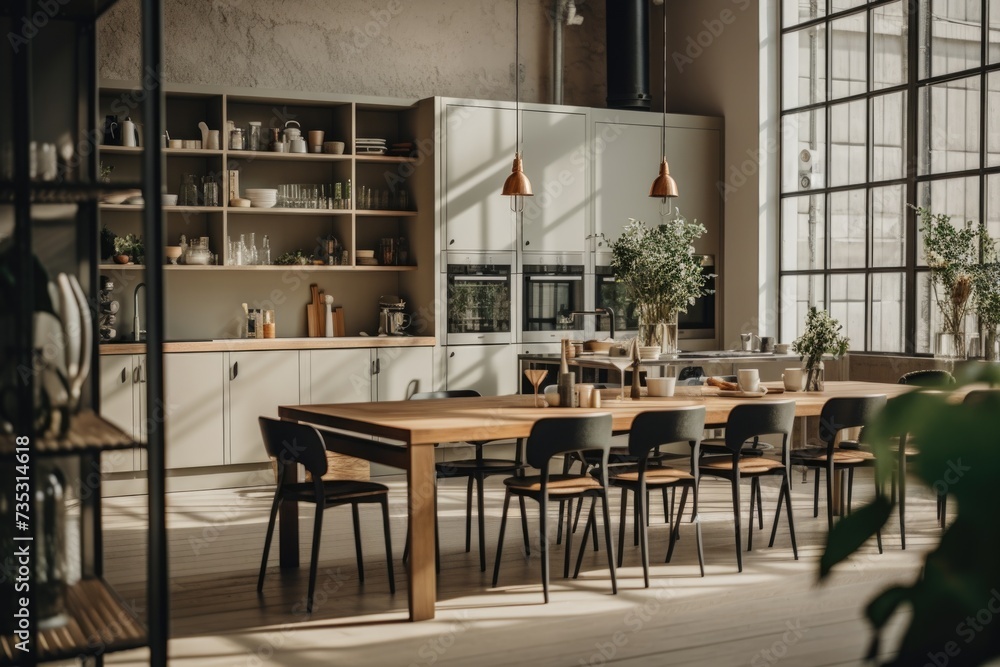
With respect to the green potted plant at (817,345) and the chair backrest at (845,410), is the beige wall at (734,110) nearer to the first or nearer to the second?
the green potted plant at (817,345)

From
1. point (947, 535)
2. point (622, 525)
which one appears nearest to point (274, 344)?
point (622, 525)

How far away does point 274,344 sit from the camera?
776 cm

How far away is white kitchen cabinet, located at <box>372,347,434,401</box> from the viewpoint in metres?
8.18

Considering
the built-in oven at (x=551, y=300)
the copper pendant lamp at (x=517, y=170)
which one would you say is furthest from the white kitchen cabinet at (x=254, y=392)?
the copper pendant lamp at (x=517, y=170)

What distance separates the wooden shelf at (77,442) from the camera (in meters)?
2.01

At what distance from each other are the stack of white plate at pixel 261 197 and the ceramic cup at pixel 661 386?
11.7ft

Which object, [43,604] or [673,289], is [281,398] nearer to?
[673,289]

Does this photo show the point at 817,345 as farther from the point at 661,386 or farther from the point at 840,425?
the point at 661,386

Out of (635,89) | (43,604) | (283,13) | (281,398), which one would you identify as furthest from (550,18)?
(43,604)

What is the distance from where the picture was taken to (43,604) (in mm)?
2211

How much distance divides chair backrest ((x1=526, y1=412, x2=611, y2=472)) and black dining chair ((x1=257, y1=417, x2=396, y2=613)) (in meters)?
0.68

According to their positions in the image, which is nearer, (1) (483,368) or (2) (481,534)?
(2) (481,534)

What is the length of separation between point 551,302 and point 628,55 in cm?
234

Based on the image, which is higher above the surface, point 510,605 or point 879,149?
point 879,149
